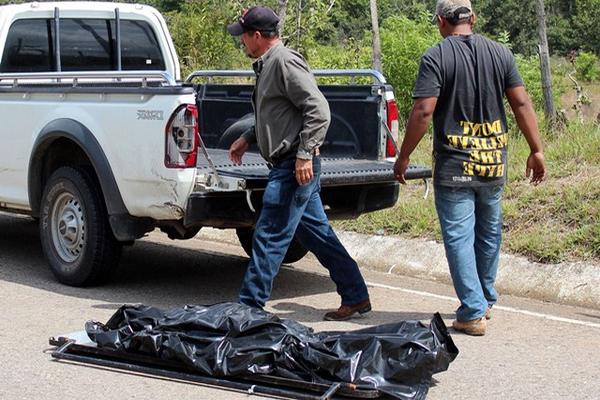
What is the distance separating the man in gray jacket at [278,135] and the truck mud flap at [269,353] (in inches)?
25.6

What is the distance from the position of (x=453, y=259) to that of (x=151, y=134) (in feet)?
6.92

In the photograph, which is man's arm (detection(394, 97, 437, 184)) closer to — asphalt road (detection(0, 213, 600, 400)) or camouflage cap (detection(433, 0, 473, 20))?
camouflage cap (detection(433, 0, 473, 20))

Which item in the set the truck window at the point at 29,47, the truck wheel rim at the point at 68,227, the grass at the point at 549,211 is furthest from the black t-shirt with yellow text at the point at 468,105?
the truck window at the point at 29,47

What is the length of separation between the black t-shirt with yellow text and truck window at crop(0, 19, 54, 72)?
3914mm

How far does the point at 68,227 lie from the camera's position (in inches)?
311

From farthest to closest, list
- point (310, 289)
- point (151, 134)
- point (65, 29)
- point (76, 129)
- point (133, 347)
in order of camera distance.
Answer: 1. point (65, 29)
2. point (310, 289)
3. point (76, 129)
4. point (151, 134)
5. point (133, 347)

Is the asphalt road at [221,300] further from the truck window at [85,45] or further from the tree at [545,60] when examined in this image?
the tree at [545,60]

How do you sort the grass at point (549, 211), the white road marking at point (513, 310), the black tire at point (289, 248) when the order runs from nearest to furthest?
the white road marking at point (513, 310) < the grass at point (549, 211) < the black tire at point (289, 248)

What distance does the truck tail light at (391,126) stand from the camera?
791 centimetres

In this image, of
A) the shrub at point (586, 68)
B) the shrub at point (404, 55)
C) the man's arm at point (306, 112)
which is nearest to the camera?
the man's arm at point (306, 112)

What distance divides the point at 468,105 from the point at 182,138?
183 centimetres

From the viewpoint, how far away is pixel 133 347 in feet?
19.1

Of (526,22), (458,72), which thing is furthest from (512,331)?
(526,22)

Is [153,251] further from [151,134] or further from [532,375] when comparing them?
[532,375]
